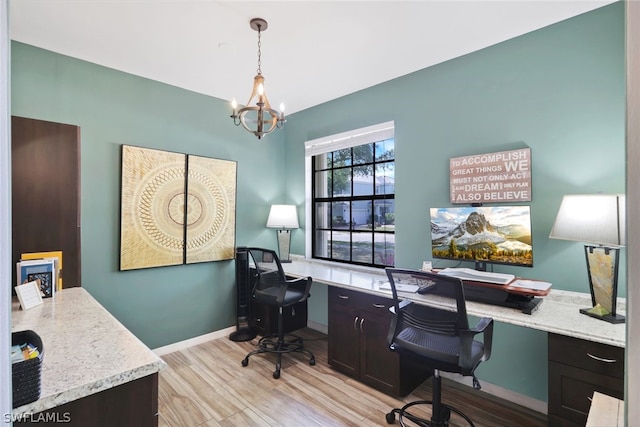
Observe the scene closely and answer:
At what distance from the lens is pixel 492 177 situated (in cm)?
234

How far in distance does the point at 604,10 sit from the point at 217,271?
12.8 ft

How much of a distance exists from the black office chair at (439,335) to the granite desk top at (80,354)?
134 centimetres

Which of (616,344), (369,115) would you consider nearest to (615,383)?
(616,344)

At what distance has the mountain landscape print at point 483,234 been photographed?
6.86ft

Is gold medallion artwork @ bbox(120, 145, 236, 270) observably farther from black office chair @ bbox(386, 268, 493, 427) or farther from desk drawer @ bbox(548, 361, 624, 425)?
desk drawer @ bbox(548, 361, 624, 425)

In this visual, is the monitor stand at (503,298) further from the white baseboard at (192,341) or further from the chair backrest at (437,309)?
the white baseboard at (192,341)

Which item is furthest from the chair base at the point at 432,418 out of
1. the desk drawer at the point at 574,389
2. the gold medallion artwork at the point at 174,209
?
the gold medallion artwork at the point at 174,209

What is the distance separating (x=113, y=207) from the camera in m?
2.78

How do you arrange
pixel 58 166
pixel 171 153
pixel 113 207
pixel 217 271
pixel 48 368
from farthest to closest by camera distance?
1. pixel 217 271
2. pixel 171 153
3. pixel 113 207
4. pixel 58 166
5. pixel 48 368

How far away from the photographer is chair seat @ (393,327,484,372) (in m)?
1.66

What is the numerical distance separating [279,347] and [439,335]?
1.65 metres

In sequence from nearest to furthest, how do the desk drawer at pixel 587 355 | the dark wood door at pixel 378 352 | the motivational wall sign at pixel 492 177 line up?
the desk drawer at pixel 587 355 < the motivational wall sign at pixel 492 177 < the dark wood door at pixel 378 352

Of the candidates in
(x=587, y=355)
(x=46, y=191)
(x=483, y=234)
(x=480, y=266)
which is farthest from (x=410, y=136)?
(x=46, y=191)

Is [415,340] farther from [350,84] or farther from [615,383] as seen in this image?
[350,84]
